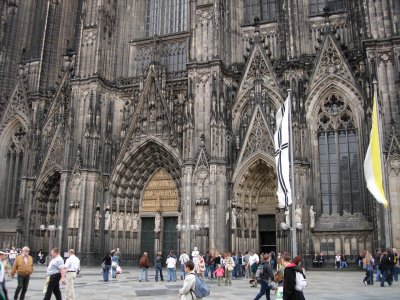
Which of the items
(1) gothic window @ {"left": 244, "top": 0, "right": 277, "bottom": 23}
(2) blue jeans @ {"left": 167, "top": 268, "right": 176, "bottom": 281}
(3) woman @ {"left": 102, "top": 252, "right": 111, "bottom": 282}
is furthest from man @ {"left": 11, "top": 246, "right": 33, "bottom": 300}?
(1) gothic window @ {"left": 244, "top": 0, "right": 277, "bottom": 23}

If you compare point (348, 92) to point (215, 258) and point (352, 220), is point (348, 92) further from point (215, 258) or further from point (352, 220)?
point (215, 258)

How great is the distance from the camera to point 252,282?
17.8 metres

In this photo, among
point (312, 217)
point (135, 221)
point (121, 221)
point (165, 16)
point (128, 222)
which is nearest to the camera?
point (312, 217)

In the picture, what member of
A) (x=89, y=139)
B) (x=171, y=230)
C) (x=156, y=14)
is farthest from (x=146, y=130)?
(x=156, y=14)

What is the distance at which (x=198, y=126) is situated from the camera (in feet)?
96.2

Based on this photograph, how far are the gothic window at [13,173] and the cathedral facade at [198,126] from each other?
0.38 ft

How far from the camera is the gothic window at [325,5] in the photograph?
31594 millimetres

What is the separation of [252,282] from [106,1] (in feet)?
83.9

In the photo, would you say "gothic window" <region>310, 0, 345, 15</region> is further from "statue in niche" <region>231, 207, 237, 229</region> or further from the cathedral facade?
"statue in niche" <region>231, 207, 237, 229</region>

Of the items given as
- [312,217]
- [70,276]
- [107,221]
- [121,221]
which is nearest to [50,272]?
[70,276]

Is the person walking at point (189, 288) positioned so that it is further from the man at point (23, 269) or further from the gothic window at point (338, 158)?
the gothic window at point (338, 158)

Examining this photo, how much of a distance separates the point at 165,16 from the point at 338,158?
60.6 ft

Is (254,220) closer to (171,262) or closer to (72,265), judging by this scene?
(171,262)

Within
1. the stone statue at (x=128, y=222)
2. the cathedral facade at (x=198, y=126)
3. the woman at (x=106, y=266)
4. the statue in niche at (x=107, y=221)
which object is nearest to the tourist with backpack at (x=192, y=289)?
the woman at (x=106, y=266)
